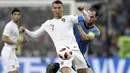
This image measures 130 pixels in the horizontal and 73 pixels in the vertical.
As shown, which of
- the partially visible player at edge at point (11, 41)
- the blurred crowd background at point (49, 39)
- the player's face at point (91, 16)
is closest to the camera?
the player's face at point (91, 16)

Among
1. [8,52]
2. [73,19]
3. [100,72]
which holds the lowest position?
[100,72]

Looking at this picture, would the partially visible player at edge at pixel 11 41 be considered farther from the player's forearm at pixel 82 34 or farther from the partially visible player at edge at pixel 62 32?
the player's forearm at pixel 82 34

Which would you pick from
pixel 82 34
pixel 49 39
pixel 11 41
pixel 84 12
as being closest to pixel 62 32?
pixel 82 34

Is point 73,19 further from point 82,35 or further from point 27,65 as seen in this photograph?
point 27,65

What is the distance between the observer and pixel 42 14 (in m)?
21.5

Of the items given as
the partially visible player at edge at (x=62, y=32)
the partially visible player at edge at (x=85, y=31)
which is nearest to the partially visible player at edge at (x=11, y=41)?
the partially visible player at edge at (x=85, y=31)

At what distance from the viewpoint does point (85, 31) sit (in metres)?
14.8

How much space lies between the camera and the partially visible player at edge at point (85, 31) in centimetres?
1413

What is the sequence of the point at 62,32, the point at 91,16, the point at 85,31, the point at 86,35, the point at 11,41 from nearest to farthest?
1. the point at 62,32
2. the point at 86,35
3. the point at 91,16
4. the point at 85,31
5. the point at 11,41

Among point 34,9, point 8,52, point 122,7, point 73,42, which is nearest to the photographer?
point 73,42

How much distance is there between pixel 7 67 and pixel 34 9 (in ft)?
16.7

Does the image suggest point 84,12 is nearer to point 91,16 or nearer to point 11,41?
point 91,16

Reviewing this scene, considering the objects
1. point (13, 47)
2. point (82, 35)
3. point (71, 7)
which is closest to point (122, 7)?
point (71, 7)

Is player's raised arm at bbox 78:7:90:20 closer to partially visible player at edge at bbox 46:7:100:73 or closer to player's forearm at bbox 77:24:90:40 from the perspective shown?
partially visible player at edge at bbox 46:7:100:73
